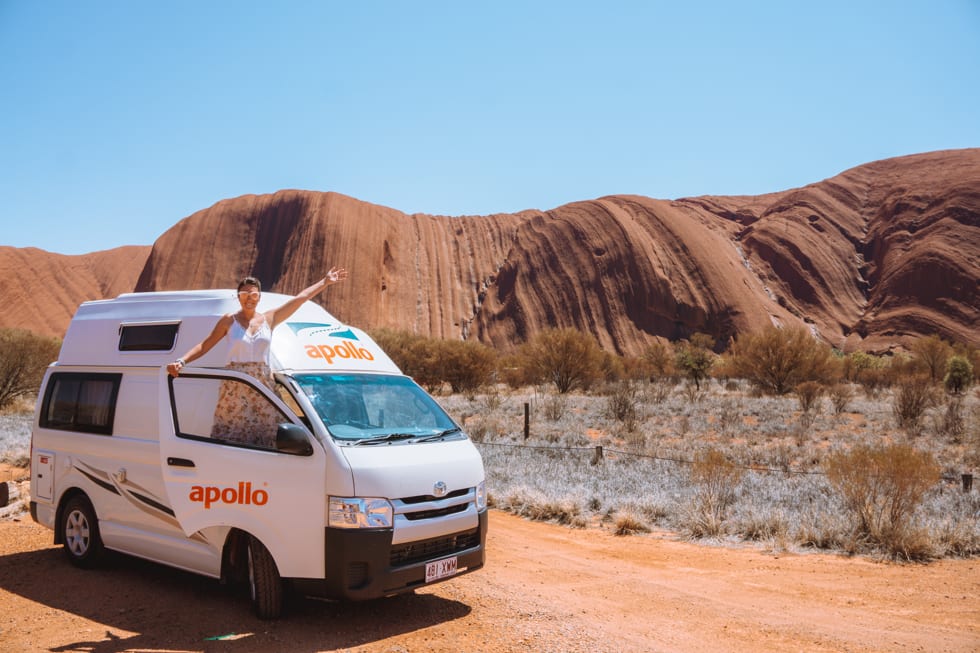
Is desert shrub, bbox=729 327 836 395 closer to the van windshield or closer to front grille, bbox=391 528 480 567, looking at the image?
the van windshield

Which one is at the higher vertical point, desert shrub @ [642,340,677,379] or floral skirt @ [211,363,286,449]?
floral skirt @ [211,363,286,449]

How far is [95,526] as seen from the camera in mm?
6422

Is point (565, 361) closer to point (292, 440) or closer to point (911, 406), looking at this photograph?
A: point (911, 406)

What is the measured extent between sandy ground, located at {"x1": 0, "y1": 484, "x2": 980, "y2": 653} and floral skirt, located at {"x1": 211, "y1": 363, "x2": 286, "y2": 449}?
1343 mm

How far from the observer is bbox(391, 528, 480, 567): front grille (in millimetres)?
4883

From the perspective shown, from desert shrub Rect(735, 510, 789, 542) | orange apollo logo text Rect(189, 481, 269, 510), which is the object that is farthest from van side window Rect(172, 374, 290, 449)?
desert shrub Rect(735, 510, 789, 542)

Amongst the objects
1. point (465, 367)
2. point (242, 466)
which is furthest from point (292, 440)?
point (465, 367)

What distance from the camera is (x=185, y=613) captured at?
5.37 m

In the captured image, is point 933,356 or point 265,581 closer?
point 265,581

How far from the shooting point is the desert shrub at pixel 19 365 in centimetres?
2378

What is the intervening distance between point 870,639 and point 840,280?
74412 mm

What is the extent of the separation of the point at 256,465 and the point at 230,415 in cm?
58

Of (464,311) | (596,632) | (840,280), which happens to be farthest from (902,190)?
(596,632)

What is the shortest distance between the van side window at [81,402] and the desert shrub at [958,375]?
3528 cm
